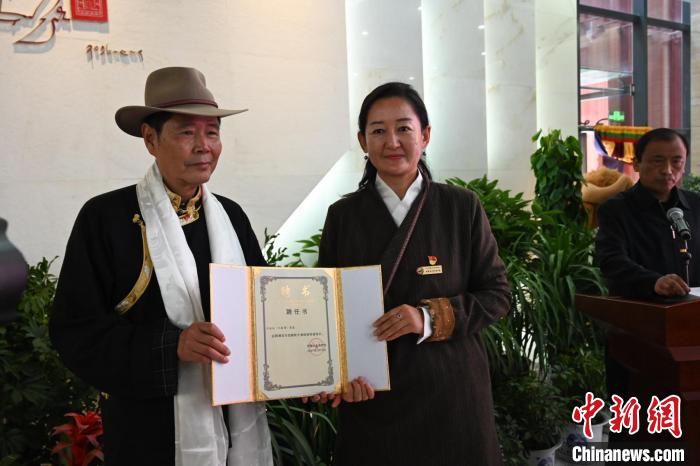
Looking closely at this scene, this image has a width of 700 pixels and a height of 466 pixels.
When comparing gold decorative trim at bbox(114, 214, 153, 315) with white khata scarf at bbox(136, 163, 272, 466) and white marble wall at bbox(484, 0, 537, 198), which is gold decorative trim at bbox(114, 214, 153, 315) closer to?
white khata scarf at bbox(136, 163, 272, 466)

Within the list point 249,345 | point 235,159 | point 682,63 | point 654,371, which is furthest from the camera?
point 682,63

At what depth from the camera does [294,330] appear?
143 cm

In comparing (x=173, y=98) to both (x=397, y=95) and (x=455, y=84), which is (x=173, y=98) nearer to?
(x=397, y=95)

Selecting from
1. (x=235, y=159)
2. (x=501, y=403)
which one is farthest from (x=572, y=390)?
(x=235, y=159)

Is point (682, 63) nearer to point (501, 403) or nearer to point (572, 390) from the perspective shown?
point (572, 390)

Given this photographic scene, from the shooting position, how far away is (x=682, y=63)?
909 centimetres

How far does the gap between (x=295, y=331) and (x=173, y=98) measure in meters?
0.64

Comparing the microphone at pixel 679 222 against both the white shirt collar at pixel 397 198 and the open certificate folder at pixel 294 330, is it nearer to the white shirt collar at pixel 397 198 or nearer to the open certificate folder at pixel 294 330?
the white shirt collar at pixel 397 198

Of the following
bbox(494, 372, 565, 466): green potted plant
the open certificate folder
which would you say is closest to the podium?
bbox(494, 372, 565, 466): green potted plant

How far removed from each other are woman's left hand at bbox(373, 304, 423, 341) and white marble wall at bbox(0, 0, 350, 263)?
2331 millimetres

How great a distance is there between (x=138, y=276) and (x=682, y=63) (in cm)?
989

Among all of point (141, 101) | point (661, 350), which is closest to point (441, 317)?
point (661, 350)

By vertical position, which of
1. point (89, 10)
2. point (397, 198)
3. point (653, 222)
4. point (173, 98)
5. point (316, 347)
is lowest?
point (316, 347)

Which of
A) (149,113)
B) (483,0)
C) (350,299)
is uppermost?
(483,0)
